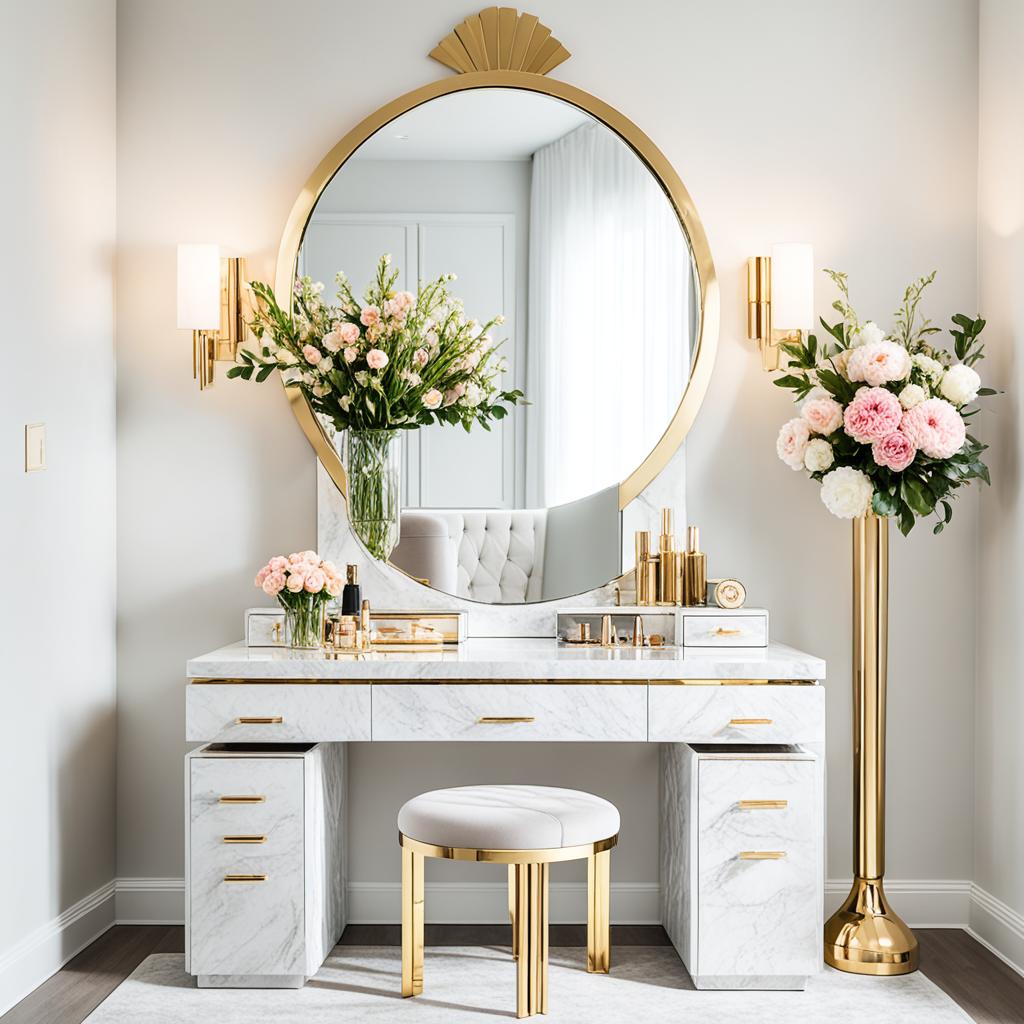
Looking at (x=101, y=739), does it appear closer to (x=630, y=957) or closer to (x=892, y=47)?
(x=630, y=957)

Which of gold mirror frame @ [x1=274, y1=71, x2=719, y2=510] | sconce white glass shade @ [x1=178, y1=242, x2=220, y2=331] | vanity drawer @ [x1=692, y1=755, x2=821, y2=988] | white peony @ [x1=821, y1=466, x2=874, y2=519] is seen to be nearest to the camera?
vanity drawer @ [x1=692, y1=755, x2=821, y2=988]

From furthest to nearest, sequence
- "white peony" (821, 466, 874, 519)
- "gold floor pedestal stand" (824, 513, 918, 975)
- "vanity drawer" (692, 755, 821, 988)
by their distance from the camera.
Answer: "gold floor pedestal stand" (824, 513, 918, 975)
"white peony" (821, 466, 874, 519)
"vanity drawer" (692, 755, 821, 988)

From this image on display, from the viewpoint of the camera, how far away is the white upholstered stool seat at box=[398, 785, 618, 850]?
7.82 ft

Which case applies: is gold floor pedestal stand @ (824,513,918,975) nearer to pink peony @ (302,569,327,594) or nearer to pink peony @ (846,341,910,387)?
pink peony @ (846,341,910,387)

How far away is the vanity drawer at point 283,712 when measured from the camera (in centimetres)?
269

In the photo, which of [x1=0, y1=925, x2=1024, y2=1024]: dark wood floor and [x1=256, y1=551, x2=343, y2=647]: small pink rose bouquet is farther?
[x1=256, y1=551, x2=343, y2=647]: small pink rose bouquet

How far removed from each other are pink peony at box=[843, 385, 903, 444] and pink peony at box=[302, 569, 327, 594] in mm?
1319

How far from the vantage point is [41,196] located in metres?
2.78

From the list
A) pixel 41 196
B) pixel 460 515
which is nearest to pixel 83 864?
pixel 460 515

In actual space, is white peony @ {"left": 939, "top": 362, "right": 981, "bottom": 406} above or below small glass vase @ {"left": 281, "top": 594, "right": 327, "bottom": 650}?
above

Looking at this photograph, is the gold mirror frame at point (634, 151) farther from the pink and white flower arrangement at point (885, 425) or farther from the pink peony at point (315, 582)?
the pink peony at point (315, 582)

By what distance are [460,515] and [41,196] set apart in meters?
1.31

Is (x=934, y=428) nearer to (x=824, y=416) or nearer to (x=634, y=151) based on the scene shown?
(x=824, y=416)

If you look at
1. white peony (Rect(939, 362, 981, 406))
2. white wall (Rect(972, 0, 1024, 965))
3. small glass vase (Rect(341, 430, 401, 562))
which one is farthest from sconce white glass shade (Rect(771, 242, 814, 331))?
small glass vase (Rect(341, 430, 401, 562))
